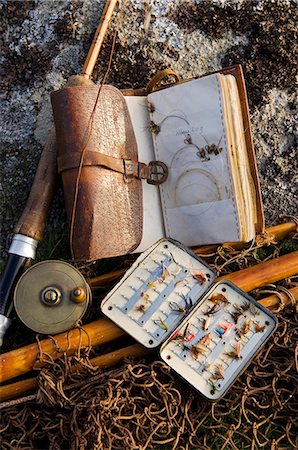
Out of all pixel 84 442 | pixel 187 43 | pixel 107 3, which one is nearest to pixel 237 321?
pixel 84 442

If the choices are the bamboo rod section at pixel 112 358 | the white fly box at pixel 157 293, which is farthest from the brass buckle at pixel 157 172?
the bamboo rod section at pixel 112 358

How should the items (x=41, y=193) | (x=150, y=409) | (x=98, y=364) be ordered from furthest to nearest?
(x=41, y=193) < (x=98, y=364) < (x=150, y=409)

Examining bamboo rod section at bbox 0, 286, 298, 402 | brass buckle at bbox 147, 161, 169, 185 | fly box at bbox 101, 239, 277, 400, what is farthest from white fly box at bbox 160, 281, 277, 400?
brass buckle at bbox 147, 161, 169, 185

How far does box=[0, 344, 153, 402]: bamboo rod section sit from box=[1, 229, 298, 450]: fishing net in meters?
0.05

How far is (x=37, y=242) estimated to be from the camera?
3.67 metres

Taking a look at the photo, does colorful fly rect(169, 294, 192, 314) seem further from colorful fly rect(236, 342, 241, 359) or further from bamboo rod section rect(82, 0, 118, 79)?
bamboo rod section rect(82, 0, 118, 79)

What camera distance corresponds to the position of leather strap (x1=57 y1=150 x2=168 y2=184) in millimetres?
3426

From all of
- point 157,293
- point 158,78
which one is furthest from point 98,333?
point 158,78

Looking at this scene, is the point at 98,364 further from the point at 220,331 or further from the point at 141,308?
the point at 220,331

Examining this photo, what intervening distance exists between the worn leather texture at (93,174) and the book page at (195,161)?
11.9 inches

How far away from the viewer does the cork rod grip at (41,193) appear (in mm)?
3623

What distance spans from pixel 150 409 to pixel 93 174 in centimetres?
130

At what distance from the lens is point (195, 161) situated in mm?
3684

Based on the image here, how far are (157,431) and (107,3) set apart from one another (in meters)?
2.65
